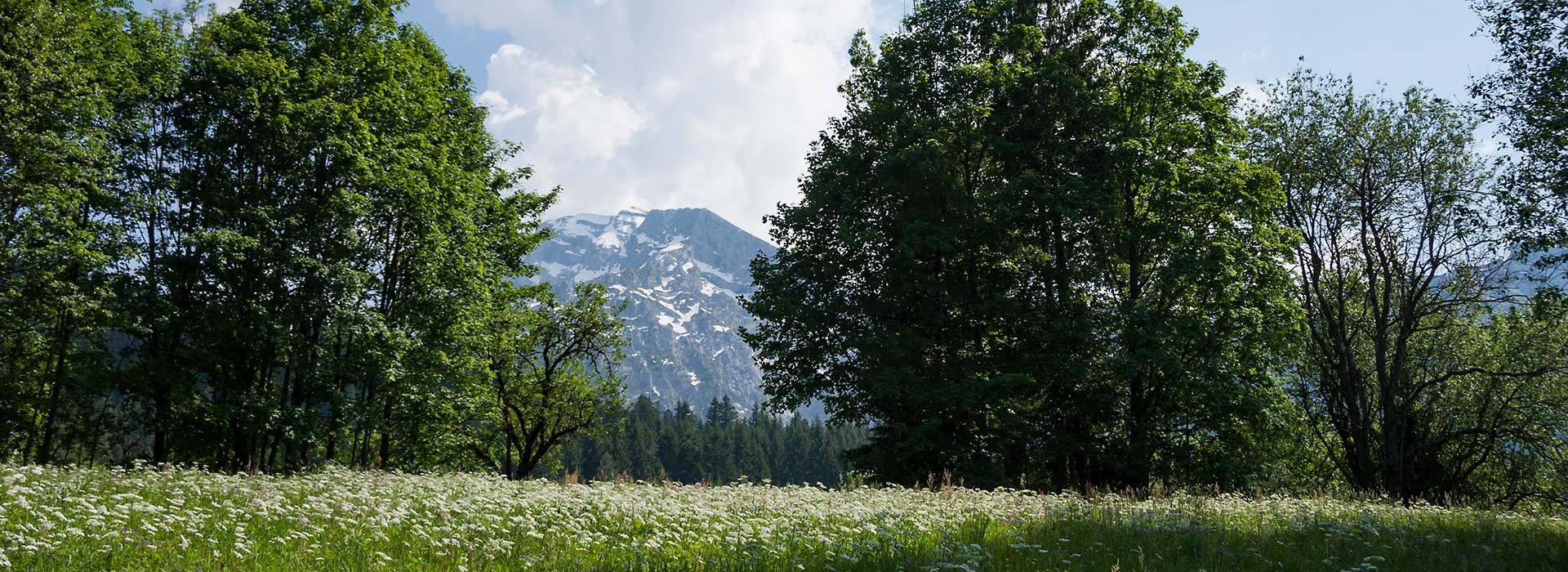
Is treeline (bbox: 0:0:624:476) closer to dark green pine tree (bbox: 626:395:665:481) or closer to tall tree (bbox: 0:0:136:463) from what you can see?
tall tree (bbox: 0:0:136:463)

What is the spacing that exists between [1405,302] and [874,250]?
2063cm

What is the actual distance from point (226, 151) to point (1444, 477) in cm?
4441

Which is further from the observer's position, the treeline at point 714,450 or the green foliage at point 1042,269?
the treeline at point 714,450

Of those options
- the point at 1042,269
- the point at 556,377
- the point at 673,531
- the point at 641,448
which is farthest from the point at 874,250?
the point at 641,448

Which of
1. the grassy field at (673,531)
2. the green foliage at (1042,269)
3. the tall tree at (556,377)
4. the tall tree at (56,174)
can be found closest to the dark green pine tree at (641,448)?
the tall tree at (556,377)

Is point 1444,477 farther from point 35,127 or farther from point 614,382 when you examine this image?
point 35,127

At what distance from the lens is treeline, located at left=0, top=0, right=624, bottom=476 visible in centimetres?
2020

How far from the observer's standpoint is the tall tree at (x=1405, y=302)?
2741 cm

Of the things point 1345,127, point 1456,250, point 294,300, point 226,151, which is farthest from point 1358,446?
point 226,151

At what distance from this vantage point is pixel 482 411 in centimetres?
2928

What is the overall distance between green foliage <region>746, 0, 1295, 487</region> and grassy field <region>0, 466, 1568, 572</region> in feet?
31.5

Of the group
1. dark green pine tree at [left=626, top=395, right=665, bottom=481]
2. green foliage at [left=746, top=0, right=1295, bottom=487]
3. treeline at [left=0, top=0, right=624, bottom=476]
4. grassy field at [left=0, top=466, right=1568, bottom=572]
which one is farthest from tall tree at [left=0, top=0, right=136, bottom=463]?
dark green pine tree at [left=626, top=395, right=665, bottom=481]

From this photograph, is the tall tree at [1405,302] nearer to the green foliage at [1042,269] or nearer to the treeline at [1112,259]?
the treeline at [1112,259]

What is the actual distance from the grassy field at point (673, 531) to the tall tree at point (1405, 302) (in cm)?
1837
